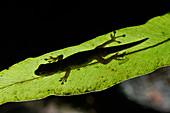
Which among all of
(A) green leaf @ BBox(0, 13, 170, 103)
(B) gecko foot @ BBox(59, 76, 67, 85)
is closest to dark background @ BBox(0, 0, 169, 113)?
(A) green leaf @ BBox(0, 13, 170, 103)

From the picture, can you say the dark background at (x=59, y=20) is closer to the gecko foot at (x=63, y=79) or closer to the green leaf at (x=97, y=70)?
the green leaf at (x=97, y=70)

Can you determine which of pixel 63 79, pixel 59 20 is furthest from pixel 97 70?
pixel 59 20

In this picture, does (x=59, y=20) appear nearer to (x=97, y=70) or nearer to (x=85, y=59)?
(x=97, y=70)

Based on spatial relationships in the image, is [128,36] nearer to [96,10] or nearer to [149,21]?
[149,21]

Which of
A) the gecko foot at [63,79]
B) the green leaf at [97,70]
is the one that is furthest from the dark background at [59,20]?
the gecko foot at [63,79]

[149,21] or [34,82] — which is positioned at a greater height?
[149,21]

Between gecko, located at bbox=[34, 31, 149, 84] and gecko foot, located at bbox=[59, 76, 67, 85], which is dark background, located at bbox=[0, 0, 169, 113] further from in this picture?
gecko foot, located at bbox=[59, 76, 67, 85]

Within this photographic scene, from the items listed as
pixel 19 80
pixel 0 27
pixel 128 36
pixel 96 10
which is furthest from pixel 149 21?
pixel 19 80
